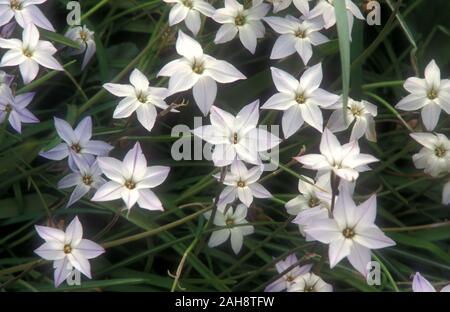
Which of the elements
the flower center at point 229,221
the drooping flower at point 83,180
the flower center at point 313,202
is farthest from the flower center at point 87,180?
the flower center at point 313,202

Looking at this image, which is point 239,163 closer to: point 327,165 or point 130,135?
point 327,165

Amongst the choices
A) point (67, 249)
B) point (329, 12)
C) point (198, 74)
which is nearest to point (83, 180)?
point (67, 249)

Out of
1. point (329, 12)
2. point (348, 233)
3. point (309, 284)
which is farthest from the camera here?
point (329, 12)

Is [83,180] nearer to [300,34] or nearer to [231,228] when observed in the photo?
[231,228]

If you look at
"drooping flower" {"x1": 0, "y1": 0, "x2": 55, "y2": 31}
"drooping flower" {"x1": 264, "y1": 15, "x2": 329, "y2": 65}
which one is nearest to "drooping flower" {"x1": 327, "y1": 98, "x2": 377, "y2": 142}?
"drooping flower" {"x1": 264, "y1": 15, "x2": 329, "y2": 65}

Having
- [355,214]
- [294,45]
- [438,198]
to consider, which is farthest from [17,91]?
[438,198]

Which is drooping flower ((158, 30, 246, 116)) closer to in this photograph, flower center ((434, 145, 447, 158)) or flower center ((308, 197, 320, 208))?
flower center ((308, 197, 320, 208))
